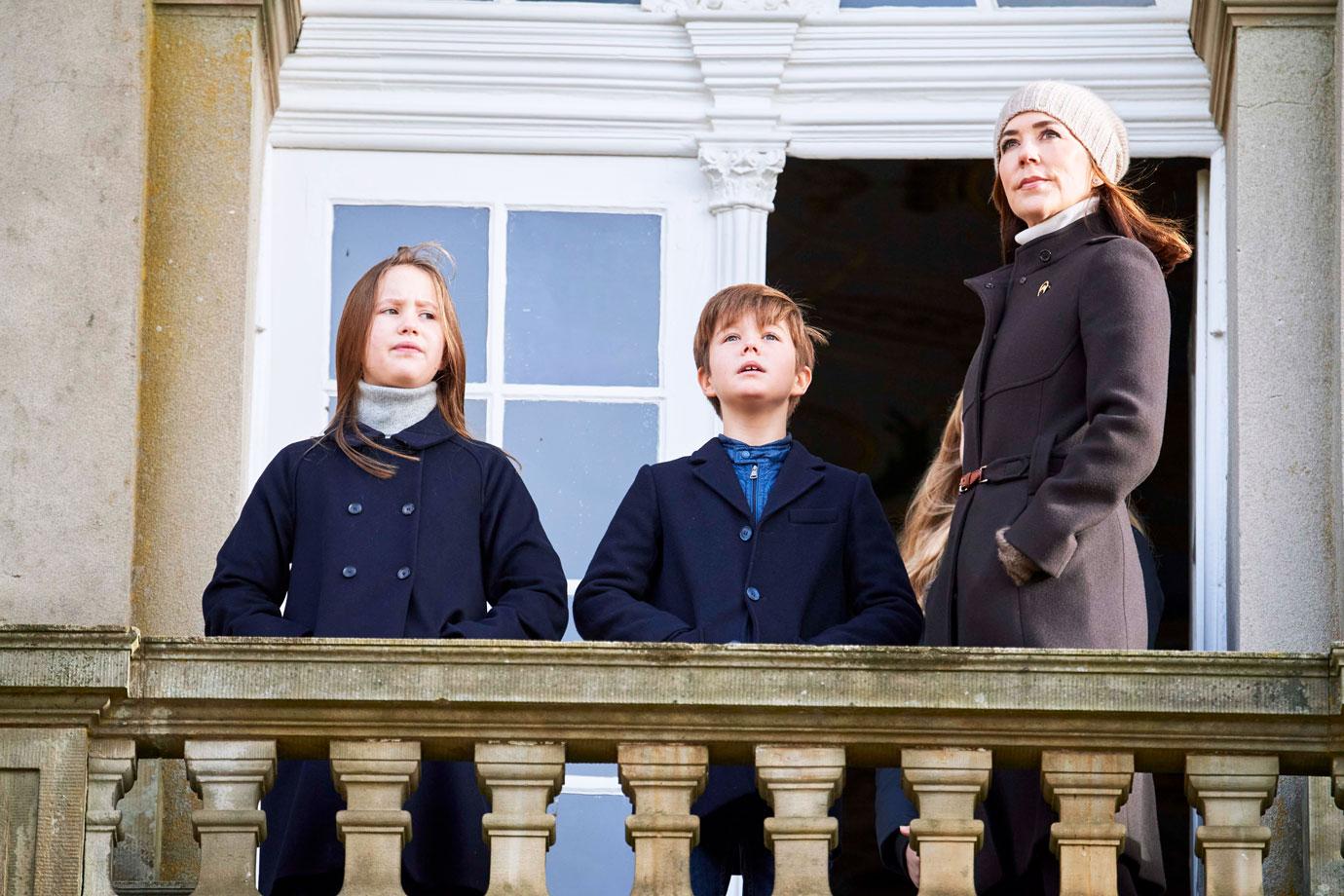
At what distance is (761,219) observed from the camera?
8.34 metres

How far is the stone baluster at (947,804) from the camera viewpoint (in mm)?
5887

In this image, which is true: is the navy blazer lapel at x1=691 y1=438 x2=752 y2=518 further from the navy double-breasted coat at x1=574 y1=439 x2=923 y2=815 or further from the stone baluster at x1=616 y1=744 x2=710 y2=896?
the stone baluster at x1=616 y1=744 x2=710 y2=896

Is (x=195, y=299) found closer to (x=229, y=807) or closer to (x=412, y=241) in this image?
(x=412, y=241)

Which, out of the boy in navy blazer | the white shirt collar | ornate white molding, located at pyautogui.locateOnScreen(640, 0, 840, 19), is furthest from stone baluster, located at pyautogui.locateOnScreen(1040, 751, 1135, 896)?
ornate white molding, located at pyautogui.locateOnScreen(640, 0, 840, 19)

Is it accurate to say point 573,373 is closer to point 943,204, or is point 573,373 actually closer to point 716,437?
point 716,437

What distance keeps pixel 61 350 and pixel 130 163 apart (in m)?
0.53

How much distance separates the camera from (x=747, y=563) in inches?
263

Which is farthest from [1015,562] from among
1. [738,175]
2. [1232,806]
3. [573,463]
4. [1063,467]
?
[738,175]

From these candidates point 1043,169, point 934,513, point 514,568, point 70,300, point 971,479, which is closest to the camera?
point 971,479

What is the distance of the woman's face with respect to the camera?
6695mm

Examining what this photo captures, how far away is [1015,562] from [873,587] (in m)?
0.53

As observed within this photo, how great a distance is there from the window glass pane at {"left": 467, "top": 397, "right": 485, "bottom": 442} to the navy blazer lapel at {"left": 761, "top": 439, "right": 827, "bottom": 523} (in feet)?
4.85

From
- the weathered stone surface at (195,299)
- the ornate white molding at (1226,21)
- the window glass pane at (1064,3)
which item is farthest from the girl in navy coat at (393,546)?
the window glass pane at (1064,3)

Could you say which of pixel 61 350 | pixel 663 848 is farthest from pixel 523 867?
pixel 61 350
